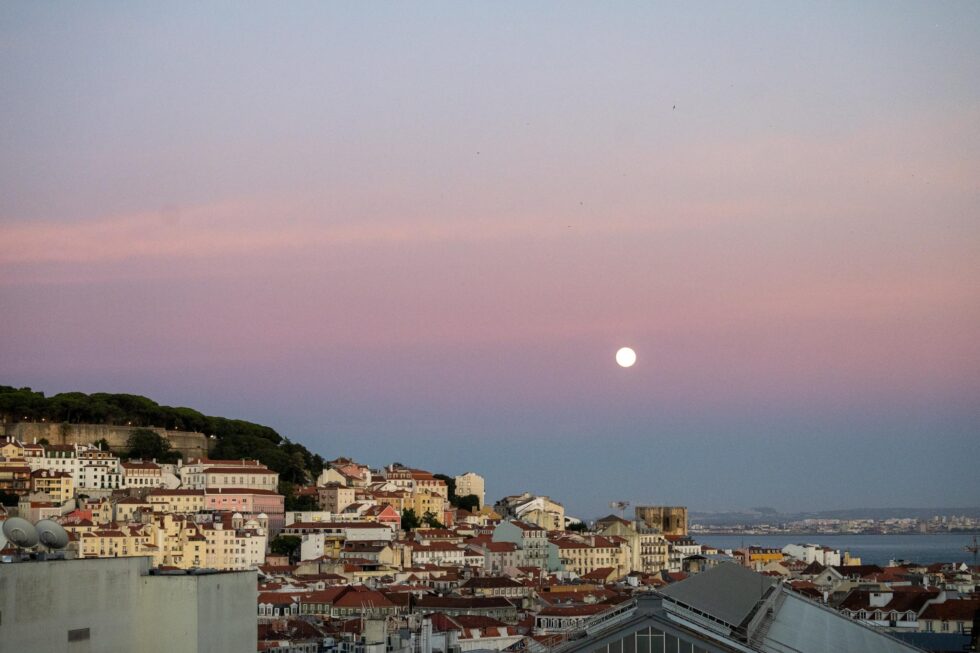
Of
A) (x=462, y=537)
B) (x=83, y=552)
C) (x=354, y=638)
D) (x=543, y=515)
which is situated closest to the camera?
(x=354, y=638)

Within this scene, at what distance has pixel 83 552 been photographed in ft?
176

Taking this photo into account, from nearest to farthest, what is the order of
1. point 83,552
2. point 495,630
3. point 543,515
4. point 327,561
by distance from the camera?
1. point 495,630
2. point 83,552
3. point 327,561
4. point 543,515

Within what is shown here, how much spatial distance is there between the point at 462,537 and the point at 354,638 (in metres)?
30.8

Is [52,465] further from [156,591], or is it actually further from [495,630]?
[156,591]

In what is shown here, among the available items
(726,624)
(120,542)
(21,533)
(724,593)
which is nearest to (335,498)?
(120,542)

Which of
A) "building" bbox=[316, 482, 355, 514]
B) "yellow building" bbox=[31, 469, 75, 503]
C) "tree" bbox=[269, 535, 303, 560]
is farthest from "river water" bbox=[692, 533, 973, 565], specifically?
"yellow building" bbox=[31, 469, 75, 503]

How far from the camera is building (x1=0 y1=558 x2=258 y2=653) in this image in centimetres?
1571

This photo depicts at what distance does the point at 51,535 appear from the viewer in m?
17.0

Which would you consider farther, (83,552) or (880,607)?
(83,552)

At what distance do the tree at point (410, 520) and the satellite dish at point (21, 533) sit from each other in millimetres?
55807

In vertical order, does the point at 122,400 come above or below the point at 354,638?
above

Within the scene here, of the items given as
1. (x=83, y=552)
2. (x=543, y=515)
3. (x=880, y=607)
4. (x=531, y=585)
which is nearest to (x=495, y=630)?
(x=880, y=607)

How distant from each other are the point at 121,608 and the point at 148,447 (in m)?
58.6

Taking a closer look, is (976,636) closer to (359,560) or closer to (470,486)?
(359,560)
